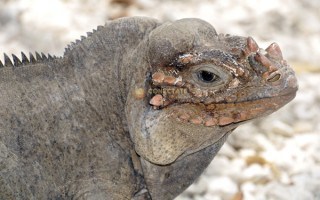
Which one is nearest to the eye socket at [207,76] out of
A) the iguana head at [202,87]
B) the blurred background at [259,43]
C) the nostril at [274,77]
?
the iguana head at [202,87]

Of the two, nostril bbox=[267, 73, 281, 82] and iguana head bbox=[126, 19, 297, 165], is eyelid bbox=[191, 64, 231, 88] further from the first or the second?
nostril bbox=[267, 73, 281, 82]

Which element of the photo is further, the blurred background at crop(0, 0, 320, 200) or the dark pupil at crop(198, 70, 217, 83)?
the blurred background at crop(0, 0, 320, 200)

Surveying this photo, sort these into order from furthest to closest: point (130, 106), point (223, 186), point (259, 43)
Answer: point (259, 43)
point (223, 186)
point (130, 106)

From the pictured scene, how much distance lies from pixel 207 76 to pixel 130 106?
0.45m

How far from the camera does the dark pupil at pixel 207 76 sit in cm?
380

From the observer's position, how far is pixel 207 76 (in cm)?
381

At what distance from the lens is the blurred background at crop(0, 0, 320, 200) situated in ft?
19.2

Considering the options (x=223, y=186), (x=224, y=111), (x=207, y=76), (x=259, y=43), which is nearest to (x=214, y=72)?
(x=207, y=76)

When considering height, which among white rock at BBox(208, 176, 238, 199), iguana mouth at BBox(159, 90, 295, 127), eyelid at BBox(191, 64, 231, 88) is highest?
eyelid at BBox(191, 64, 231, 88)

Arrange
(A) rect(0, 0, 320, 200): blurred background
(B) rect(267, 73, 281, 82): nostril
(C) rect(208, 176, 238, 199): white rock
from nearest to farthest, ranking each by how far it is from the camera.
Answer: (B) rect(267, 73, 281, 82): nostril, (C) rect(208, 176, 238, 199): white rock, (A) rect(0, 0, 320, 200): blurred background

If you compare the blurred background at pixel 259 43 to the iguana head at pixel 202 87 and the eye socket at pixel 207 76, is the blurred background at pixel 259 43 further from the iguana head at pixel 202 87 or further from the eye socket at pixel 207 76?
the eye socket at pixel 207 76

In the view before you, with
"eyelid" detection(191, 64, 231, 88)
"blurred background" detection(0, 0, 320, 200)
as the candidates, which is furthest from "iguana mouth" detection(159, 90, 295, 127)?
"blurred background" detection(0, 0, 320, 200)

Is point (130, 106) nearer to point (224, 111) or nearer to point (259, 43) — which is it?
point (224, 111)

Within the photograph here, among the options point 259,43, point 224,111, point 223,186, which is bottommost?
point 223,186
